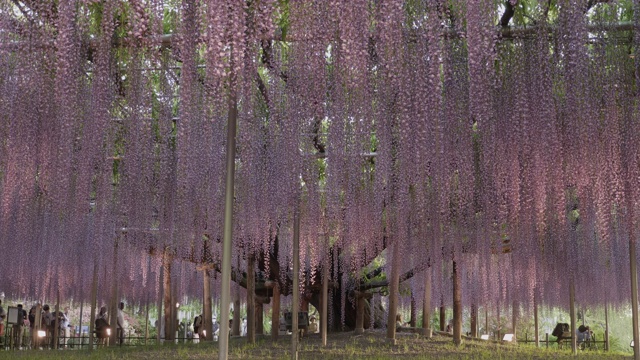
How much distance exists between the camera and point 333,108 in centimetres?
695

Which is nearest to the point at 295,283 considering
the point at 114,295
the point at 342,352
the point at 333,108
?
the point at 333,108

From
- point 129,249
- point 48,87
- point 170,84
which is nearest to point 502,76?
point 170,84

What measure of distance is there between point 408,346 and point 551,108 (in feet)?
18.8

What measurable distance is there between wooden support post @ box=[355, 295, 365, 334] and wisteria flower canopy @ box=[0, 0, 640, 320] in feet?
9.57

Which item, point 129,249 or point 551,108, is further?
point 129,249

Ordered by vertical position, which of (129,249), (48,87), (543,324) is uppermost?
(48,87)

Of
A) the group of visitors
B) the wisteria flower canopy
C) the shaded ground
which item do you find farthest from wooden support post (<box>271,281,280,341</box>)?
the group of visitors

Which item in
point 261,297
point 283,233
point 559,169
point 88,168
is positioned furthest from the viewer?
point 261,297

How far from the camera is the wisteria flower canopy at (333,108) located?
546cm

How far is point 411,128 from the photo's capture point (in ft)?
20.9

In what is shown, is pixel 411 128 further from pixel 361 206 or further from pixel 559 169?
pixel 361 206

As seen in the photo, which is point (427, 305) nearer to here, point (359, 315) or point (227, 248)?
point (359, 315)

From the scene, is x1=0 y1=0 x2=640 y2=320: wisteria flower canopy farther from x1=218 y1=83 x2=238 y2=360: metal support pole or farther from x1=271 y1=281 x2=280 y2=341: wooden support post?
x1=271 y1=281 x2=280 y2=341: wooden support post

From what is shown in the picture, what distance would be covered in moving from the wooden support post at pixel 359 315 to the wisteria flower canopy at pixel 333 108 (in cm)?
292
